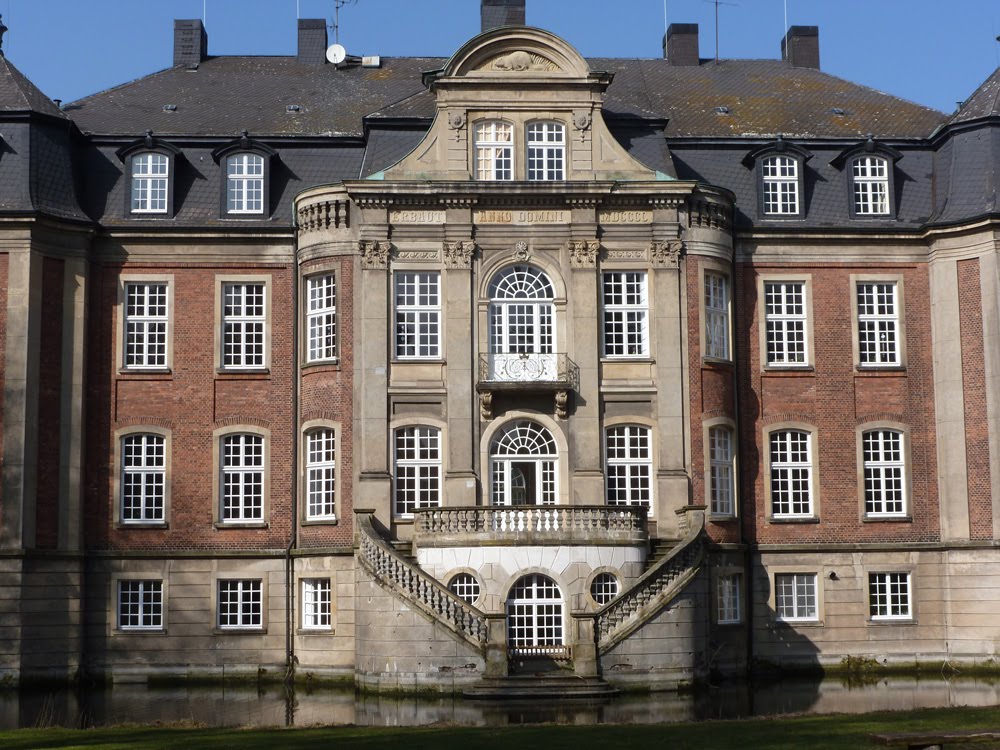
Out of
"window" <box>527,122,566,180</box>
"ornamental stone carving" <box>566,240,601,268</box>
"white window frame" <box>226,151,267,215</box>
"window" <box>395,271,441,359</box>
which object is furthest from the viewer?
"white window frame" <box>226,151,267,215</box>

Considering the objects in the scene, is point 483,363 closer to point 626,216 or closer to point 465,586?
point 626,216

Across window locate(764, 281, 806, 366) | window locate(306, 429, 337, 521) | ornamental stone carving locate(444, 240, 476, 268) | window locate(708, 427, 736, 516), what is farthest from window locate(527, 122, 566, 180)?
window locate(306, 429, 337, 521)

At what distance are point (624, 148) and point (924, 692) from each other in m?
14.8

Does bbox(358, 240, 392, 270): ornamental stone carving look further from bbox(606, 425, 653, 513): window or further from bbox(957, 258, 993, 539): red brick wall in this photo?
bbox(957, 258, 993, 539): red brick wall

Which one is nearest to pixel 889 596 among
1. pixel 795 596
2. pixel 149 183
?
pixel 795 596

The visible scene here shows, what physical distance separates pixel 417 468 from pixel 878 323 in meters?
12.4

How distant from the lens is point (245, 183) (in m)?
38.6

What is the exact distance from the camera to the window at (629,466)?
119ft

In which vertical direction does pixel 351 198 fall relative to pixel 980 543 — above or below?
above

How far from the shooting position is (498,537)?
108 ft

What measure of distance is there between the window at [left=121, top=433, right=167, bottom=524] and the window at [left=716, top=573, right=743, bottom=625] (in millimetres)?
13522

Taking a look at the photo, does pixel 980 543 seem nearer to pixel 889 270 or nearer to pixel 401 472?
pixel 889 270

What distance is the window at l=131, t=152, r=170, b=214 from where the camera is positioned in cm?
3841

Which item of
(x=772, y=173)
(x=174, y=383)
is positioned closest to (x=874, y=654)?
(x=772, y=173)
